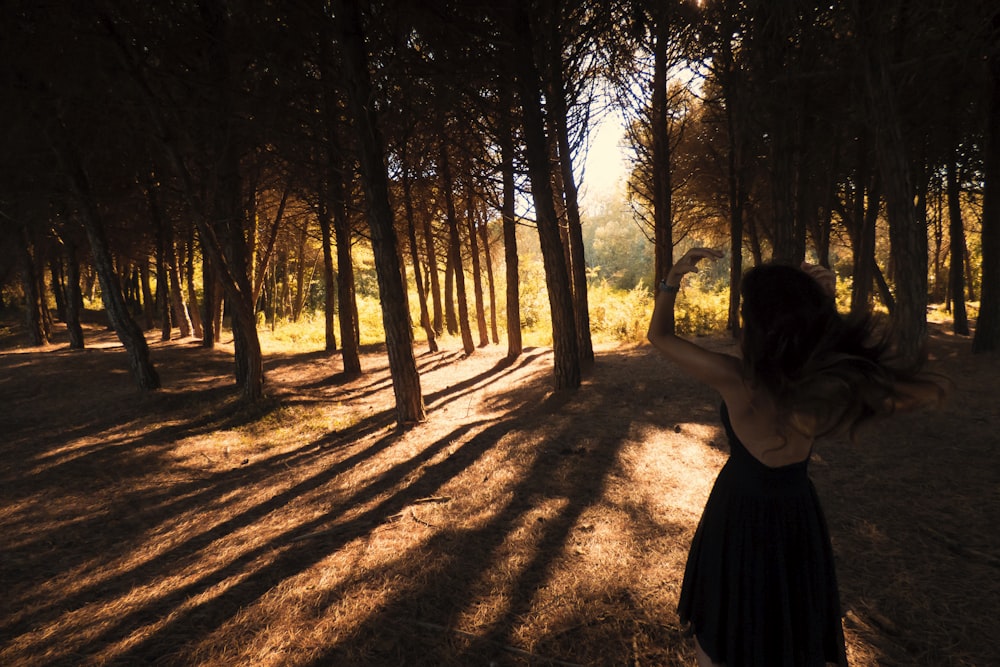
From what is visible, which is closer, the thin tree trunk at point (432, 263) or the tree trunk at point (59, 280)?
the thin tree trunk at point (432, 263)

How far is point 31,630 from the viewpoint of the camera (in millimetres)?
2877

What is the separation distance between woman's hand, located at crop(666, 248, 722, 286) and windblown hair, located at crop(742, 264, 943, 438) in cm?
35

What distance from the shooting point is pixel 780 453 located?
1.59m

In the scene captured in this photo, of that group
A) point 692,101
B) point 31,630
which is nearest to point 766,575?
point 31,630

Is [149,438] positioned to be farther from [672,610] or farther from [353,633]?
[672,610]

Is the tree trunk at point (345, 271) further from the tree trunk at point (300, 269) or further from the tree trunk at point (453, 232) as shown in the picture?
the tree trunk at point (300, 269)

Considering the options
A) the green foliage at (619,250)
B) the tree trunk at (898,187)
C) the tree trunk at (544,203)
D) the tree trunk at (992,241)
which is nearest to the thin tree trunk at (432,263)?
the tree trunk at (544,203)

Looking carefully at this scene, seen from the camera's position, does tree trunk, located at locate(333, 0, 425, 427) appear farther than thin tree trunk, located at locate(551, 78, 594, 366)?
No

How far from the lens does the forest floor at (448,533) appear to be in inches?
103

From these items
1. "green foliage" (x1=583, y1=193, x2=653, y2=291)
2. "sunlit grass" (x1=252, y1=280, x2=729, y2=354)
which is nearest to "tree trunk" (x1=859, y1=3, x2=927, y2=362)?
"sunlit grass" (x1=252, y1=280, x2=729, y2=354)

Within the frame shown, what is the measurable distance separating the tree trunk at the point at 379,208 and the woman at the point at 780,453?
553 cm

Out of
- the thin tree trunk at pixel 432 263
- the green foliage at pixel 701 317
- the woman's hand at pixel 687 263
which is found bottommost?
the green foliage at pixel 701 317

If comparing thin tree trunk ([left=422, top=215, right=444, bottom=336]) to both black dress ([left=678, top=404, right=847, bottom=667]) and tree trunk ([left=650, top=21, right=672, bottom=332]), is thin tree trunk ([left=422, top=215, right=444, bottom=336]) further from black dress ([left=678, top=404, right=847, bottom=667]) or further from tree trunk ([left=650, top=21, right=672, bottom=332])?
black dress ([left=678, top=404, right=847, bottom=667])

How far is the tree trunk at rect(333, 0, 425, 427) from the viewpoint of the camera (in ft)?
20.4
